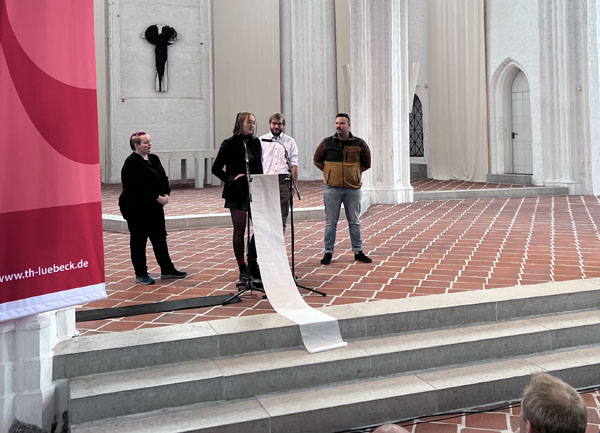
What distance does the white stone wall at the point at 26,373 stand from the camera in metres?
3.82

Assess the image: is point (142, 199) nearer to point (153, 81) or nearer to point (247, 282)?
point (247, 282)

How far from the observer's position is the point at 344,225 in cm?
1055

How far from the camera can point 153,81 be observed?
1938 centimetres

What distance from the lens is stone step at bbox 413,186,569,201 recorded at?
567 inches

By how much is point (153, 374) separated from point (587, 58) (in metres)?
13.2

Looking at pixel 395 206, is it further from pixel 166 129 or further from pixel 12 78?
pixel 12 78

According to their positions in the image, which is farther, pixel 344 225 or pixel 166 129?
pixel 166 129

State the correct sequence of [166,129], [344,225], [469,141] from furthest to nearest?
[166,129] < [469,141] < [344,225]

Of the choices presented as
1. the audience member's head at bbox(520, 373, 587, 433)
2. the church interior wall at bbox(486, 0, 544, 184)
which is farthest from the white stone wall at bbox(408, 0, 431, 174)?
the audience member's head at bbox(520, 373, 587, 433)

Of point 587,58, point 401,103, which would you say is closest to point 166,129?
point 401,103

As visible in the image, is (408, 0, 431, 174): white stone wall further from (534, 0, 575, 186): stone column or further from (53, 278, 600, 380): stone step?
(53, 278, 600, 380): stone step

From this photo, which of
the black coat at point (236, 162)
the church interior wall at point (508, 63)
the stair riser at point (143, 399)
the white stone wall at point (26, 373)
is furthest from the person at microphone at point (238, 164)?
the church interior wall at point (508, 63)

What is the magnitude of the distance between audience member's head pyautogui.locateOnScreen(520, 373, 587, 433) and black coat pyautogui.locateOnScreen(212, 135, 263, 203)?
13.7ft

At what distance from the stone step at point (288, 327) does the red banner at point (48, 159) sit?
1.60ft
